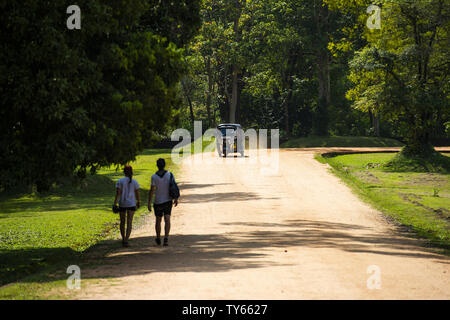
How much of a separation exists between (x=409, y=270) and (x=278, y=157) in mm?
30962

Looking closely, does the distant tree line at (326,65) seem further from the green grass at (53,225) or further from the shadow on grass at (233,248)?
the shadow on grass at (233,248)

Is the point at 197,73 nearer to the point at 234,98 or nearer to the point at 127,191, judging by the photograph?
the point at 234,98

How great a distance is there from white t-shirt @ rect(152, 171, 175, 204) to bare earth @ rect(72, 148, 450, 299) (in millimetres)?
1172

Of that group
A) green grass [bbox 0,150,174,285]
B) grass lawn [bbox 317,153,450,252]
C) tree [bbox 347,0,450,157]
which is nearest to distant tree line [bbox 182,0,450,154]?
tree [bbox 347,0,450,157]

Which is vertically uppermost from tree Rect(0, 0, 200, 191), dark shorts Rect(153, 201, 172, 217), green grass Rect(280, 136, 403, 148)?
tree Rect(0, 0, 200, 191)

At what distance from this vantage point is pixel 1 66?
12.8m

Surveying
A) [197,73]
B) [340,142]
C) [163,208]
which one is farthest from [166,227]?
[197,73]

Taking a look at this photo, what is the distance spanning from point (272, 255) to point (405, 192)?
16.0 metres

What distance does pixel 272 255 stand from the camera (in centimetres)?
1378

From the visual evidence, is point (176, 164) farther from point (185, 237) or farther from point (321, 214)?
point (185, 237)

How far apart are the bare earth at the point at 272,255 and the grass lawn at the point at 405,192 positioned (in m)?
0.89

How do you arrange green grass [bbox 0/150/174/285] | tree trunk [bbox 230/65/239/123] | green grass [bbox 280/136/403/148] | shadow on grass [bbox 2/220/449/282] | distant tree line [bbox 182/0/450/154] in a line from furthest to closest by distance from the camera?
1. tree trunk [bbox 230/65/239/123]
2. green grass [bbox 280/136/403/148]
3. distant tree line [bbox 182/0/450/154]
4. green grass [bbox 0/150/174/285]
5. shadow on grass [bbox 2/220/449/282]

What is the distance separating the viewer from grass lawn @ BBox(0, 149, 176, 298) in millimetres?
14933

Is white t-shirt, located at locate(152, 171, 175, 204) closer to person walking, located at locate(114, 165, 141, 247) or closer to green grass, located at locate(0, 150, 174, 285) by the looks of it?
person walking, located at locate(114, 165, 141, 247)
